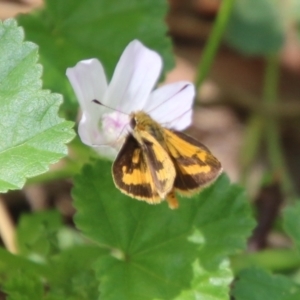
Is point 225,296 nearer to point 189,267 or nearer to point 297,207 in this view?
point 189,267

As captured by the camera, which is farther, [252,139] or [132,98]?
[252,139]

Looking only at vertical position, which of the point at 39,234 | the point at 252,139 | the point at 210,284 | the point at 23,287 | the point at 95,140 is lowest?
the point at 252,139

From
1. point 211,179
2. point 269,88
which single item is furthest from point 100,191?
point 269,88

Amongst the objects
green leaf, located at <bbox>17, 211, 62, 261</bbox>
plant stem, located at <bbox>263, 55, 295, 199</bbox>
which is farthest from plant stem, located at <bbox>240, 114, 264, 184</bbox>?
green leaf, located at <bbox>17, 211, 62, 261</bbox>

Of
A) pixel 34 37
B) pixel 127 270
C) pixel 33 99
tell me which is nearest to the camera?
pixel 33 99

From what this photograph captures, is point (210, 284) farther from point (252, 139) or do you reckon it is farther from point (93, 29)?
point (252, 139)

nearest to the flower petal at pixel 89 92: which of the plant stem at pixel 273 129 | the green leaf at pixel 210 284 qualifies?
the green leaf at pixel 210 284

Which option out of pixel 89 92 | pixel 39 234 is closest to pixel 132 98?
pixel 89 92
